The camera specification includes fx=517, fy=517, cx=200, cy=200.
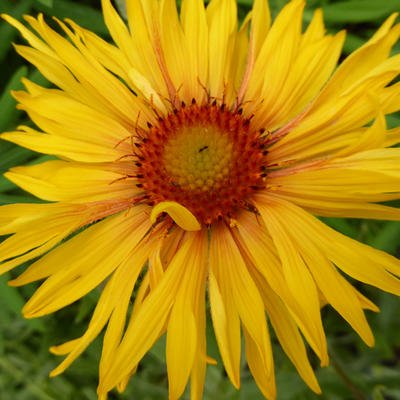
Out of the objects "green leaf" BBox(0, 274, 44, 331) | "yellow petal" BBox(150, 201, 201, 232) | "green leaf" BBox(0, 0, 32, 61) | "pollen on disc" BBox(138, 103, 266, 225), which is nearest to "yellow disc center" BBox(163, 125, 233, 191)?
"pollen on disc" BBox(138, 103, 266, 225)

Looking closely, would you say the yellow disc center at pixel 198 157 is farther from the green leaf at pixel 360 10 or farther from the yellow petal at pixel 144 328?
the green leaf at pixel 360 10

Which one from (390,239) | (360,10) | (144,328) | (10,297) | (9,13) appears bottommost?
(390,239)

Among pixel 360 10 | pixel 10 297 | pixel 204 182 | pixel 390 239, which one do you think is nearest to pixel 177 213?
pixel 204 182

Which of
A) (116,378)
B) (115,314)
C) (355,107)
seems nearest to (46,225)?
(115,314)

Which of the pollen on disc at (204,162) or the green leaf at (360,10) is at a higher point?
the green leaf at (360,10)

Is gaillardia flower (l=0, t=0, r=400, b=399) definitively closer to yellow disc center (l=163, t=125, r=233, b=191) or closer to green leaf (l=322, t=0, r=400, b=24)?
yellow disc center (l=163, t=125, r=233, b=191)

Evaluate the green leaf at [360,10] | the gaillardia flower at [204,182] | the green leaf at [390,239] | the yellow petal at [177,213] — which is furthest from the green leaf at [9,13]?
the green leaf at [390,239]

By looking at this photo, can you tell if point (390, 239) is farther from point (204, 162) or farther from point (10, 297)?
point (10, 297)

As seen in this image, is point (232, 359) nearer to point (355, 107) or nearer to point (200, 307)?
point (200, 307)
